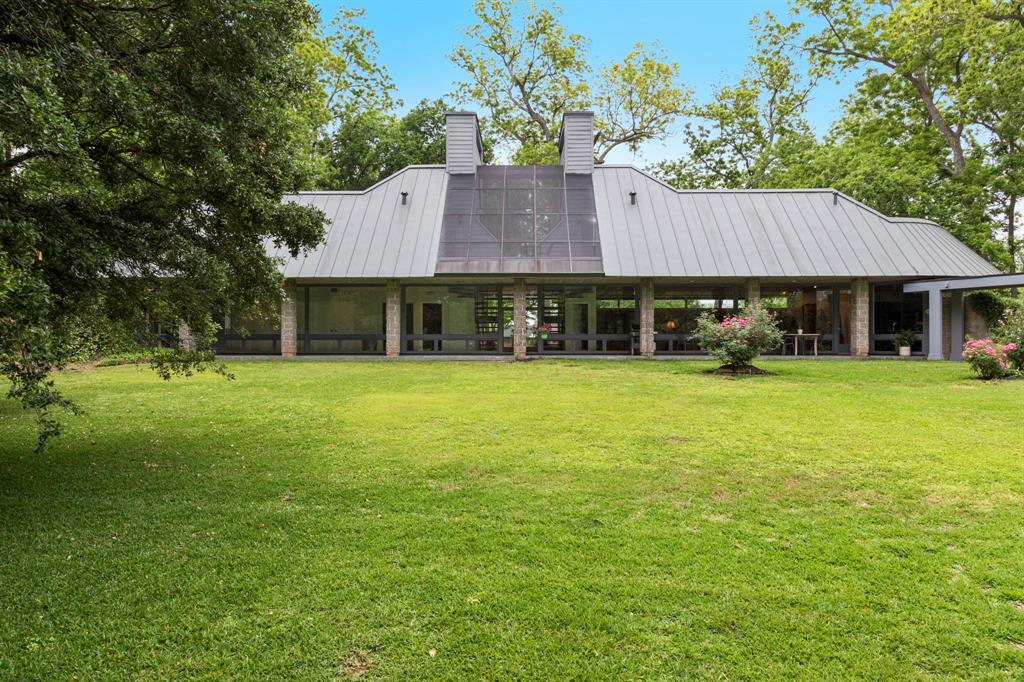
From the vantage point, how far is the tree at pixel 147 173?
13.0ft

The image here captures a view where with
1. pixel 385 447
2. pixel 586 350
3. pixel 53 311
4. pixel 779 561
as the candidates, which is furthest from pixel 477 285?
pixel 779 561

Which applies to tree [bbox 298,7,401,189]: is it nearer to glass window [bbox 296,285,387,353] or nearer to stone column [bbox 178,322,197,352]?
glass window [bbox 296,285,387,353]

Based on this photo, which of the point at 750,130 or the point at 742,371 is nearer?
the point at 742,371

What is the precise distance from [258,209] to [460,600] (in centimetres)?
402

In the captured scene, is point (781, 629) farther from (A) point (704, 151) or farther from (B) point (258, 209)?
(A) point (704, 151)

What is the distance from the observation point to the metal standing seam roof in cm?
1755

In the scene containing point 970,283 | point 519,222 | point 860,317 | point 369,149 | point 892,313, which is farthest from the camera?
point 369,149

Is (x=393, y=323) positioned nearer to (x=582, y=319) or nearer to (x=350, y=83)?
(x=582, y=319)

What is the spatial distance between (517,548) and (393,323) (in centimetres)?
1539

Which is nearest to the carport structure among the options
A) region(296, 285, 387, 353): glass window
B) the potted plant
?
the potted plant

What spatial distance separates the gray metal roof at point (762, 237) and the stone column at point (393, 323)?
698 centimetres

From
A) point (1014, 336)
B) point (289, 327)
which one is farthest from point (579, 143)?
point (1014, 336)

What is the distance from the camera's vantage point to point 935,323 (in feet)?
57.3

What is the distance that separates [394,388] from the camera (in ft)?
37.0
